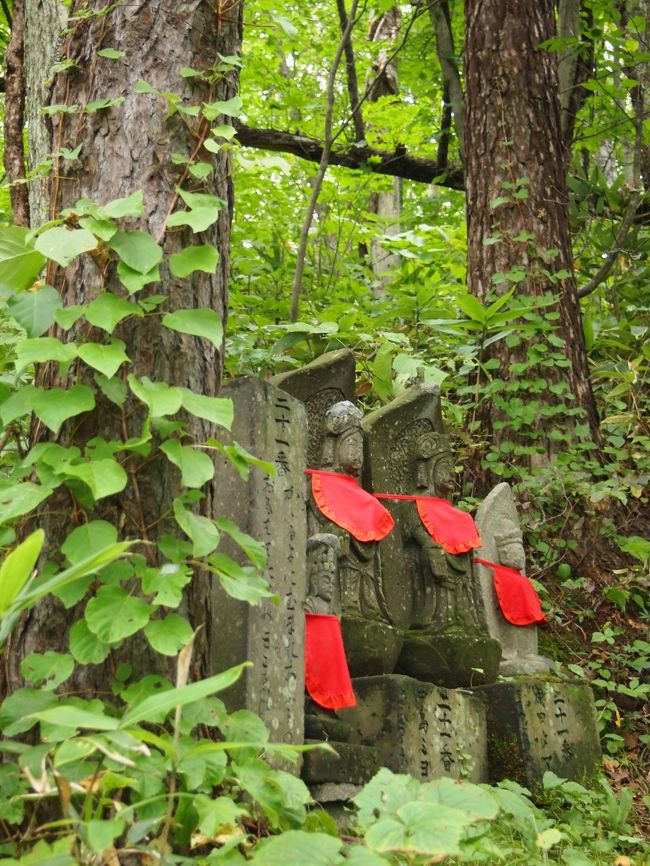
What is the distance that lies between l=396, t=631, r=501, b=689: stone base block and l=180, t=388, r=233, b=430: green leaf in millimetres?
2623

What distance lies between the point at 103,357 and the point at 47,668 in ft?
2.25

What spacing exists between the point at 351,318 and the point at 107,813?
3750 millimetres

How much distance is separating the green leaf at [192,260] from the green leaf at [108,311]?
15 centimetres

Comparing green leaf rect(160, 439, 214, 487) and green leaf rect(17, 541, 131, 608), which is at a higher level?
green leaf rect(160, 439, 214, 487)

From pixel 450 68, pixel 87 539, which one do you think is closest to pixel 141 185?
pixel 87 539

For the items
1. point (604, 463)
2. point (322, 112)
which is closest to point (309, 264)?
point (322, 112)

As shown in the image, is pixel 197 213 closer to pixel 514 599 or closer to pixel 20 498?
pixel 20 498

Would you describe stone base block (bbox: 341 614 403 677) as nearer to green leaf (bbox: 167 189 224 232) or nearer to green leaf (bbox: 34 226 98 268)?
green leaf (bbox: 167 189 224 232)

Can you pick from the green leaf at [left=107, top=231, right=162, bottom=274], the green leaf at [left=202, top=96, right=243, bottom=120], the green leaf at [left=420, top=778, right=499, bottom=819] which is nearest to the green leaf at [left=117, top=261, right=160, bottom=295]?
the green leaf at [left=107, top=231, right=162, bottom=274]

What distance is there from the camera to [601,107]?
8680 mm

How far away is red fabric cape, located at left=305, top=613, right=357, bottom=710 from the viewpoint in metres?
3.73

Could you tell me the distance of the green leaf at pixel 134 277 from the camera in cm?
226

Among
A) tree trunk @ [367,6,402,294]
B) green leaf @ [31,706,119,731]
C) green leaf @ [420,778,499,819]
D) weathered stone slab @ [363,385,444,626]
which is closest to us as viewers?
green leaf @ [31,706,119,731]

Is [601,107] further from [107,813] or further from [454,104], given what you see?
[107,813]
